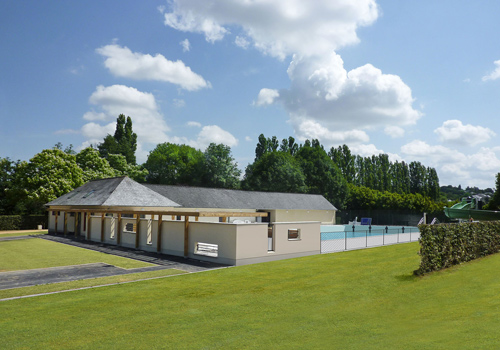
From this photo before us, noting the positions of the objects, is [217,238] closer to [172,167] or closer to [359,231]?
[359,231]

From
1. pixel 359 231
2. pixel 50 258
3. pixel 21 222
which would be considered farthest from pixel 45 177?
pixel 359 231

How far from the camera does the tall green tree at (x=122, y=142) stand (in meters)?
80.2

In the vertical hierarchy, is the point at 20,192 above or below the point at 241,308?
above

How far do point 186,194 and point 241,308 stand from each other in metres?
33.9

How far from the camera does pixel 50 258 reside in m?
20.0

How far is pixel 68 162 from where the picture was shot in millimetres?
47250

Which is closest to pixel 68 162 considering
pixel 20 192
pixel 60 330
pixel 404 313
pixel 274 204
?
pixel 20 192

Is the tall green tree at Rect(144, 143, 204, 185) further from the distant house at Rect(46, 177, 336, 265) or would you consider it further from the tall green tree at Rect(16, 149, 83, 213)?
the tall green tree at Rect(16, 149, 83, 213)

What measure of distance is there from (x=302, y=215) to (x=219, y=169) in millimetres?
23758

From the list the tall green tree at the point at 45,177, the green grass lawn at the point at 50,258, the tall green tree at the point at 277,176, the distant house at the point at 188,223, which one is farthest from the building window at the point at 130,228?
the tall green tree at the point at 277,176

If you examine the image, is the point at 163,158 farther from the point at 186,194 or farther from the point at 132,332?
the point at 132,332

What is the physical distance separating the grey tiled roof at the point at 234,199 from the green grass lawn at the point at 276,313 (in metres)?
28.1

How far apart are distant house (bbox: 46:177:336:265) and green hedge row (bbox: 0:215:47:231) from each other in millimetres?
8087

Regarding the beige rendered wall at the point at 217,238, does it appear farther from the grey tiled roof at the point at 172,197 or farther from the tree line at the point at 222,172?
the tree line at the point at 222,172
